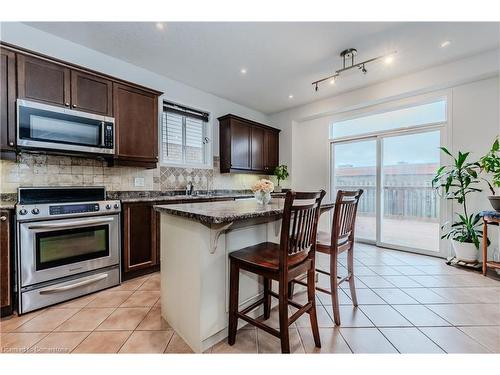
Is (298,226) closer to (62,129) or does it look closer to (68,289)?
(68,289)

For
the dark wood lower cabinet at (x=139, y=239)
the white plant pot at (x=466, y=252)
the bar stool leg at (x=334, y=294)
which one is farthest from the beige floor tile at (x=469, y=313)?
the dark wood lower cabinet at (x=139, y=239)

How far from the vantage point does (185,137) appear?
13.0 ft

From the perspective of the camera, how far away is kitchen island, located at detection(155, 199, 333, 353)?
143 cm

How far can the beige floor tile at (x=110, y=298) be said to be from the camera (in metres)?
2.11

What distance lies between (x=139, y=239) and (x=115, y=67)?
2.34 meters

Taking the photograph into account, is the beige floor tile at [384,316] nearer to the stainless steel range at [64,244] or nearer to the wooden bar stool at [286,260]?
the wooden bar stool at [286,260]

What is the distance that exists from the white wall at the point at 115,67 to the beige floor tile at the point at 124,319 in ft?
9.43

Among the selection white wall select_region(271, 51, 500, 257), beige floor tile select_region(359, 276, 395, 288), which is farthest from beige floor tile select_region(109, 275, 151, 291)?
white wall select_region(271, 51, 500, 257)

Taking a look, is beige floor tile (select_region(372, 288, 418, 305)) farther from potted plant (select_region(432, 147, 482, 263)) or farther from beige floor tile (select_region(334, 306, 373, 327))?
potted plant (select_region(432, 147, 482, 263))

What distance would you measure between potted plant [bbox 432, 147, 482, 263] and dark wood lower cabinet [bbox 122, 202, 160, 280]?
4.01m
